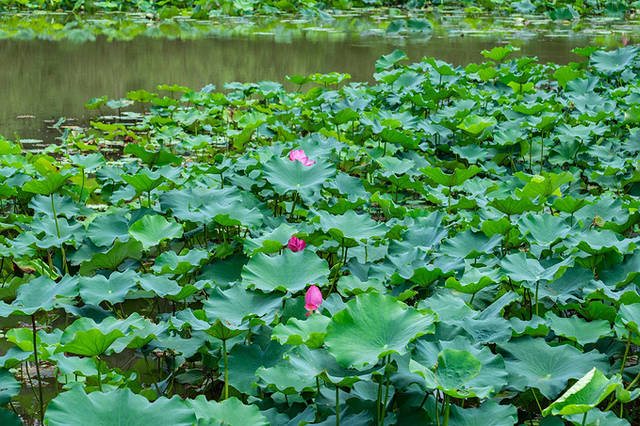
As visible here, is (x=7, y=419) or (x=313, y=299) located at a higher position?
(x=313, y=299)

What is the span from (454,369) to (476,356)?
4.6 inches

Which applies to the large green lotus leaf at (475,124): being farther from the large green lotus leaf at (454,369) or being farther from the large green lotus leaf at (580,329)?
the large green lotus leaf at (454,369)

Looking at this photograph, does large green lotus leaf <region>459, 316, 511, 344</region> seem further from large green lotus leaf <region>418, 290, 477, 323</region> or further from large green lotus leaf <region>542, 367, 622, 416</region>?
large green lotus leaf <region>542, 367, 622, 416</region>

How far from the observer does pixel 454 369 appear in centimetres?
127

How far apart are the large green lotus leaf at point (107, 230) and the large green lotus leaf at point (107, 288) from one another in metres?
0.41

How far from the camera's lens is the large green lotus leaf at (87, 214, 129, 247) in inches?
88.4

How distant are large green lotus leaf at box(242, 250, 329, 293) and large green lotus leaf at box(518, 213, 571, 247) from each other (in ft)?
1.94

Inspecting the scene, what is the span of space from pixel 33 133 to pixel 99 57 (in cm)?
302

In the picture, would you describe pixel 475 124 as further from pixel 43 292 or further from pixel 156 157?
pixel 43 292

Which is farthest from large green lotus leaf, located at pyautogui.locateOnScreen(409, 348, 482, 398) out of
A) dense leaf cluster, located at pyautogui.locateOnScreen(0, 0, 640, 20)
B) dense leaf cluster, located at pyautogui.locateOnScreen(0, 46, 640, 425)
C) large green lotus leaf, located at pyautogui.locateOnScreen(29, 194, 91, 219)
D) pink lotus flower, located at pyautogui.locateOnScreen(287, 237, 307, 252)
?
dense leaf cluster, located at pyautogui.locateOnScreen(0, 0, 640, 20)

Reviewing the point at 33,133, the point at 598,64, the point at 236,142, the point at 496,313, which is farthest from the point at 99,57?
the point at 496,313

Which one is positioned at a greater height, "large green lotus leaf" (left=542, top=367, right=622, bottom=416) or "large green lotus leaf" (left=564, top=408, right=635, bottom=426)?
"large green lotus leaf" (left=542, top=367, right=622, bottom=416)

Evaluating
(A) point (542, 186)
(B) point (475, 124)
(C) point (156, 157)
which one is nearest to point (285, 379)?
(A) point (542, 186)

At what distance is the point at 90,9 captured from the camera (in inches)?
470
